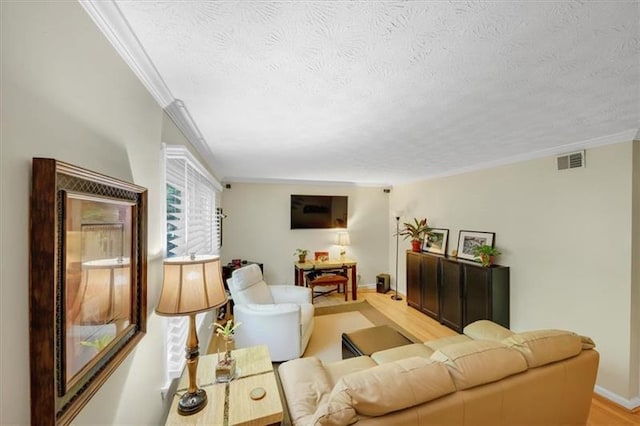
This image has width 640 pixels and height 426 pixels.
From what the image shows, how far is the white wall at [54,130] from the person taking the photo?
58 cm

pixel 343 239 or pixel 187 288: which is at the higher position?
pixel 187 288

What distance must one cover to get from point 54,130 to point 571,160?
3.78 m

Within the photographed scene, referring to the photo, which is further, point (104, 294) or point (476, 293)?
point (476, 293)

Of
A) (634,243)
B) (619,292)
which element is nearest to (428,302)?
(619,292)

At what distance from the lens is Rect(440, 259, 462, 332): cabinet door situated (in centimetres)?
356

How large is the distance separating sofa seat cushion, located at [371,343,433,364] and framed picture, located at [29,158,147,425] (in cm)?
173

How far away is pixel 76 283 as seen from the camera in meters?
0.76

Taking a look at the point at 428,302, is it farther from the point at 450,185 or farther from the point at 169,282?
the point at 169,282

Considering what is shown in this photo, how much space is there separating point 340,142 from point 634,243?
268cm

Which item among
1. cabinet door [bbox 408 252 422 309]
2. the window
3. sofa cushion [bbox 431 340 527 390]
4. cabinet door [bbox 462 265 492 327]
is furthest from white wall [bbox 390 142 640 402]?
the window

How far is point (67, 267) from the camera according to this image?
71cm

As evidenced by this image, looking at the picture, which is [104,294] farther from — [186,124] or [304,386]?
[186,124]

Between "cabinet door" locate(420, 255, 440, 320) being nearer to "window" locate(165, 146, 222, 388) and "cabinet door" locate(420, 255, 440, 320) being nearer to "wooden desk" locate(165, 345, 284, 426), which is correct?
"wooden desk" locate(165, 345, 284, 426)

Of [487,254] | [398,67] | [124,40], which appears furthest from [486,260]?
[124,40]
